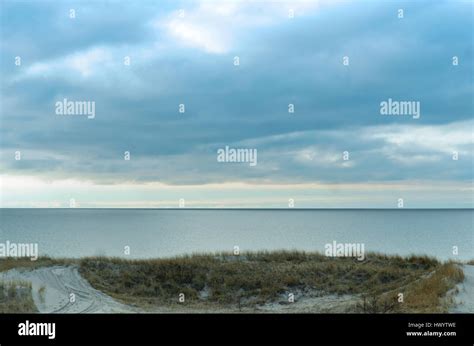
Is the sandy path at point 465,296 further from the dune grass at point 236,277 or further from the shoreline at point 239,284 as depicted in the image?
the dune grass at point 236,277

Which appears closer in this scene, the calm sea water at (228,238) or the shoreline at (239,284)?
the shoreline at (239,284)

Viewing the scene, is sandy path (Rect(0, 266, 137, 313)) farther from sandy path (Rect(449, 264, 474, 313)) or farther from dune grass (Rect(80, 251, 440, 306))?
sandy path (Rect(449, 264, 474, 313))

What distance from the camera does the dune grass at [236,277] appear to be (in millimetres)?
18875

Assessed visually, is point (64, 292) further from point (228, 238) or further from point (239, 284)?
point (228, 238)

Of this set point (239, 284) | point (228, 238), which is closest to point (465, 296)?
point (239, 284)

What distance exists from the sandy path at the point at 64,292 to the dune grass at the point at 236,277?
0.55 m

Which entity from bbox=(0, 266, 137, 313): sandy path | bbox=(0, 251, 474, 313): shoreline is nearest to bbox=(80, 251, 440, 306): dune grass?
bbox=(0, 251, 474, 313): shoreline

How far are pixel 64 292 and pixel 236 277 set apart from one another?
6308 millimetres

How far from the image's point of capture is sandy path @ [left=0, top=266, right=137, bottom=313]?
53.4 feet

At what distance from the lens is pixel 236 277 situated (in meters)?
19.9

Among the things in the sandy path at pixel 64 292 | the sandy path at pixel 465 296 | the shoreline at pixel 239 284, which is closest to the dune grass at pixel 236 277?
the shoreline at pixel 239 284

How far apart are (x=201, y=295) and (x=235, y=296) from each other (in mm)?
1276
